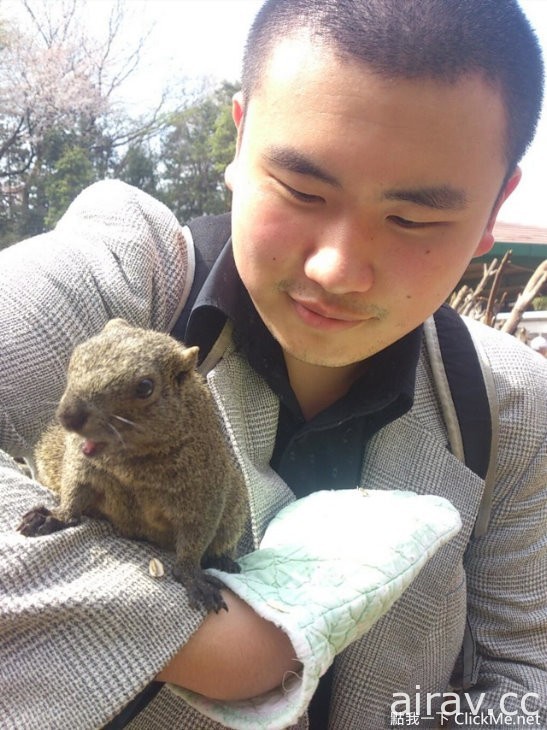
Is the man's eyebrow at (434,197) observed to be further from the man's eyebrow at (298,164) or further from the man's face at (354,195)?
the man's eyebrow at (298,164)

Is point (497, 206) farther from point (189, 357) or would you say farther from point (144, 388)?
point (144, 388)

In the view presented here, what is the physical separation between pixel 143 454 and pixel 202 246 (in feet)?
2.22

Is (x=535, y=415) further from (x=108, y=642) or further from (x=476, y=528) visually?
(x=108, y=642)

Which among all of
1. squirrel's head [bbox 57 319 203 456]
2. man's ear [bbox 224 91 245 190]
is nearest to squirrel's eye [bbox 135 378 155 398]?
squirrel's head [bbox 57 319 203 456]

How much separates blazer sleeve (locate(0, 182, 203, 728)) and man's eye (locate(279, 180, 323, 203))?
42 centimetres

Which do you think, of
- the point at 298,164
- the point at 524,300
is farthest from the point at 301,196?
the point at 524,300

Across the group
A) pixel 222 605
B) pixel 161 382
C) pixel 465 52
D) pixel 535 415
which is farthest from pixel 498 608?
pixel 465 52

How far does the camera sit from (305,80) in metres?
1.25

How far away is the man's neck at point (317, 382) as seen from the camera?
1737mm

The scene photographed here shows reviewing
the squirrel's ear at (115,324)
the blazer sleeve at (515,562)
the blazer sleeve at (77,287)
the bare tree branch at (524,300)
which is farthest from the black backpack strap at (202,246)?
the bare tree branch at (524,300)

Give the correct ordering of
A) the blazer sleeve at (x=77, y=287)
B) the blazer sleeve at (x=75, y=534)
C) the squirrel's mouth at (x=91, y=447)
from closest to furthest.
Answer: the blazer sleeve at (x=75, y=534) < the squirrel's mouth at (x=91, y=447) < the blazer sleeve at (x=77, y=287)

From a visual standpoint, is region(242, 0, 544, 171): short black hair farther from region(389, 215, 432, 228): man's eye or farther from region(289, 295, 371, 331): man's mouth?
region(289, 295, 371, 331): man's mouth

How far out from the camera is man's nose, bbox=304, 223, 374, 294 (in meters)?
1.30

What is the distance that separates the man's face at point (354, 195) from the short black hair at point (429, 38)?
0.11ft
